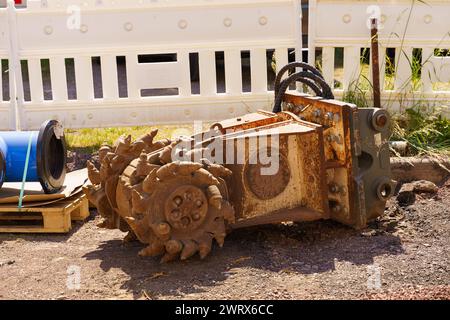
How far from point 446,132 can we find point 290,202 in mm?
2394

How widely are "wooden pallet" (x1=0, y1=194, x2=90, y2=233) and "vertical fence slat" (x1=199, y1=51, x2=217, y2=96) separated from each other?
2.03 metres

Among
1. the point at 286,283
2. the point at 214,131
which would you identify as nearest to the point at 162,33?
the point at 214,131

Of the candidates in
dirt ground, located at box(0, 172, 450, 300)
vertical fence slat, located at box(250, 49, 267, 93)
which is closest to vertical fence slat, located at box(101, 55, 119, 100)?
vertical fence slat, located at box(250, 49, 267, 93)

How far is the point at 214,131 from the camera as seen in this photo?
457 centimetres

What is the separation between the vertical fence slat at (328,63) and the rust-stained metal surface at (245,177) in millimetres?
1846

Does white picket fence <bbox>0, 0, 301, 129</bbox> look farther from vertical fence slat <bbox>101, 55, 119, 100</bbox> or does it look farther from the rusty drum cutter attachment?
the rusty drum cutter attachment

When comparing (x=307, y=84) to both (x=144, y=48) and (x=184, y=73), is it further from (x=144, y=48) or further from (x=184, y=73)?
(x=144, y=48)

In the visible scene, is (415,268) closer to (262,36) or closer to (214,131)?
(214,131)

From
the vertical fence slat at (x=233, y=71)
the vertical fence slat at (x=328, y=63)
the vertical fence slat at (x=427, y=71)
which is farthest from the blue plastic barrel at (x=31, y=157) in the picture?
the vertical fence slat at (x=427, y=71)

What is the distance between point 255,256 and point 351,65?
2.92m

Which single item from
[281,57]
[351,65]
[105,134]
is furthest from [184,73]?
[351,65]

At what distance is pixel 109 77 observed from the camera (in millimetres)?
6781

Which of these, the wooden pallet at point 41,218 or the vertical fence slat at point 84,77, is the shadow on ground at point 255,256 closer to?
the wooden pallet at point 41,218

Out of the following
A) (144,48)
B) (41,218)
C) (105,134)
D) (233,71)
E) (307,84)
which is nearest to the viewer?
(307,84)
